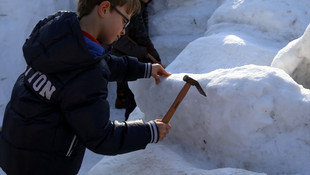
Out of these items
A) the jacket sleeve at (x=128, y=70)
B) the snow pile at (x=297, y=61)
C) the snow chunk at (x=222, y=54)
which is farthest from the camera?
the snow chunk at (x=222, y=54)

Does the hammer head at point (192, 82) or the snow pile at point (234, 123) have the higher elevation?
the hammer head at point (192, 82)

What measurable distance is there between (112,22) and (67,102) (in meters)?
0.37

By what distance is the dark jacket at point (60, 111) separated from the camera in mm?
1173

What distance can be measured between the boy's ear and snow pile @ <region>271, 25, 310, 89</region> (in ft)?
3.35

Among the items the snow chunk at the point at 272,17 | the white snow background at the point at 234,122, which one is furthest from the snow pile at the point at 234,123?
the snow chunk at the point at 272,17

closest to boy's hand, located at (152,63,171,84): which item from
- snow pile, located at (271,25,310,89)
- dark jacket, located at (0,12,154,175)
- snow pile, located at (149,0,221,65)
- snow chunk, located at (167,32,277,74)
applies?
dark jacket, located at (0,12,154,175)

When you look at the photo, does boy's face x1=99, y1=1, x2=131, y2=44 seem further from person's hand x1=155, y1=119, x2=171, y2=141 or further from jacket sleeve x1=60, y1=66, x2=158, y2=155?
person's hand x1=155, y1=119, x2=171, y2=141

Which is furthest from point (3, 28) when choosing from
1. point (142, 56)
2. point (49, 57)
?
point (49, 57)

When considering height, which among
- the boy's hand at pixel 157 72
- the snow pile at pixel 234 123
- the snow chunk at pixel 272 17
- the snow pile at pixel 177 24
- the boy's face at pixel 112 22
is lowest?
the snow pile at pixel 177 24

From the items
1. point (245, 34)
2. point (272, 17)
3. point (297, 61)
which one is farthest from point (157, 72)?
point (272, 17)

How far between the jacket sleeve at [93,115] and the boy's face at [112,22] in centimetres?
19

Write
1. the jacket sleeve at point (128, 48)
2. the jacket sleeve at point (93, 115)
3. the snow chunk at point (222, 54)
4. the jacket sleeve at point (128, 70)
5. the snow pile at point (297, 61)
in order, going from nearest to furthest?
A: the jacket sleeve at point (93, 115) < the jacket sleeve at point (128, 70) < the snow pile at point (297, 61) < the snow chunk at point (222, 54) < the jacket sleeve at point (128, 48)

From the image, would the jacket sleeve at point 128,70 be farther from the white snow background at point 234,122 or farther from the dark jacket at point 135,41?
the dark jacket at point 135,41

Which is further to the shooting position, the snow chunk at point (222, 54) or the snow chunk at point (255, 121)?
the snow chunk at point (222, 54)
